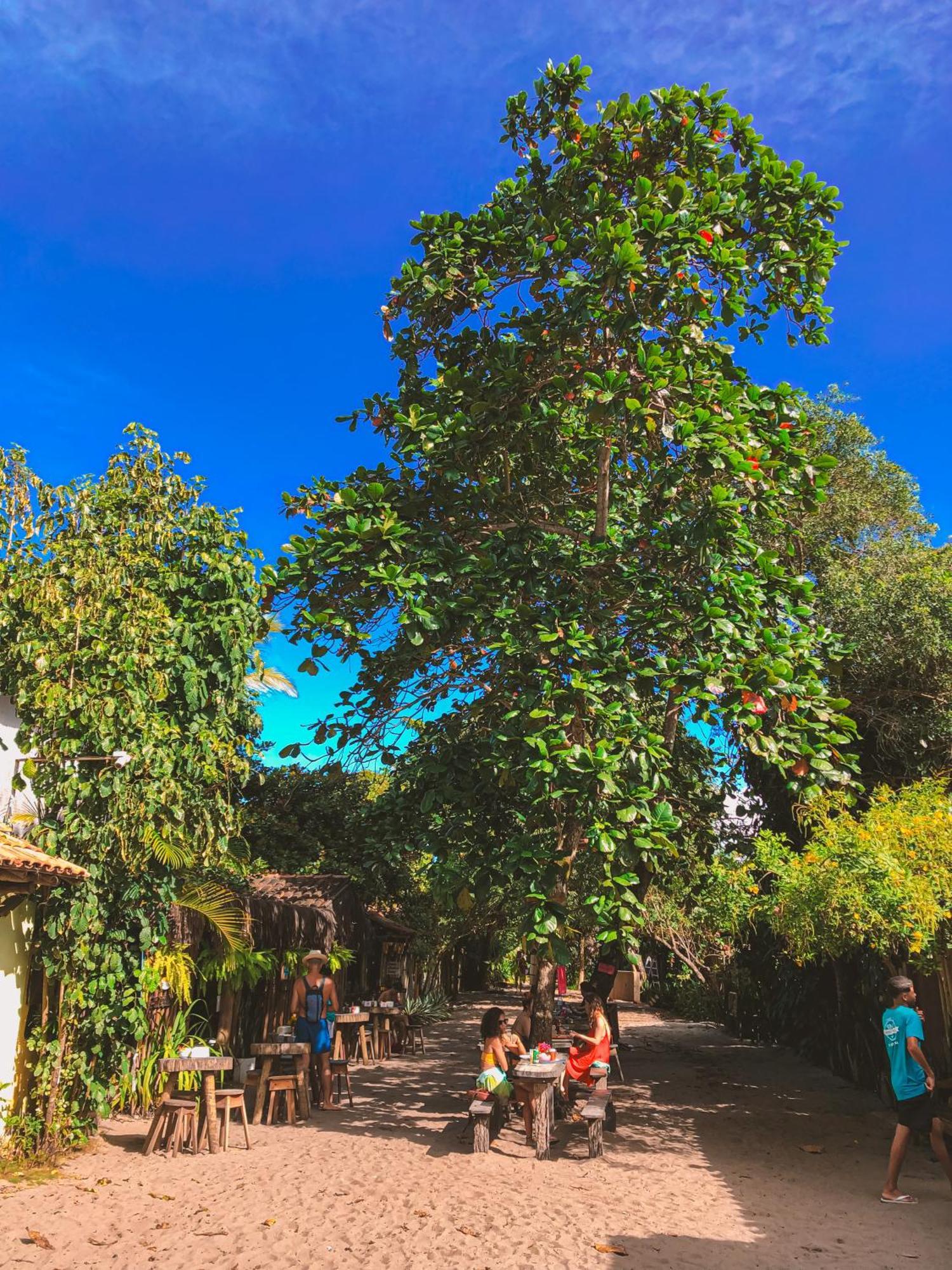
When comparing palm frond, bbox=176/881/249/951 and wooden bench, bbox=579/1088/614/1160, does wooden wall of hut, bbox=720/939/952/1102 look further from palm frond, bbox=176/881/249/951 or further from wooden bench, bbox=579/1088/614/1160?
palm frond, bbox=176/881/249/951

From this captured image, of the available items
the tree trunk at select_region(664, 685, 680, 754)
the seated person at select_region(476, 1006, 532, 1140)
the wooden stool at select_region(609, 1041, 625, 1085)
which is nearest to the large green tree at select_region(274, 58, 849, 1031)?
the tree trunk at select_region(664, 685, 680, 754)

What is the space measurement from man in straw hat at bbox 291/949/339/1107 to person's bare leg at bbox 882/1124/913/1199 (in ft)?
19.6

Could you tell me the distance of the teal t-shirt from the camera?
20.4 ft

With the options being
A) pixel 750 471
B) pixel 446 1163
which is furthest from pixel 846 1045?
pixel 750 471

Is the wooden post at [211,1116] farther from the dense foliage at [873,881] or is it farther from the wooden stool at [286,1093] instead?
the dense foliage at [873,881]

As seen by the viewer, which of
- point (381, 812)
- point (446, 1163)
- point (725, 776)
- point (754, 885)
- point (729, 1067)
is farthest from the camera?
point (729, 1067)

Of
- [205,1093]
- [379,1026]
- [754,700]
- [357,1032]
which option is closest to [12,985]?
[205,1093]

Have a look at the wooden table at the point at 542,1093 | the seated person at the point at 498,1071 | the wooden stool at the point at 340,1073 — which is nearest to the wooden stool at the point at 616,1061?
the seated person at the point at 498,1071

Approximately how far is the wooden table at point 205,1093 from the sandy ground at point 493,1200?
18 cm

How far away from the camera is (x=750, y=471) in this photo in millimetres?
7652

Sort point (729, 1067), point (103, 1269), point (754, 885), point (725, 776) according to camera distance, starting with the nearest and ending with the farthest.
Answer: point (103, 1269), point (754, 885), point (725, 776), point (729, 1067)

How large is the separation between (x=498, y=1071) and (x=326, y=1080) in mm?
2781

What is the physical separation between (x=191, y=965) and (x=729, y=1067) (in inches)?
332

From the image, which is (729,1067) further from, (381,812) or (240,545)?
(240,545)
